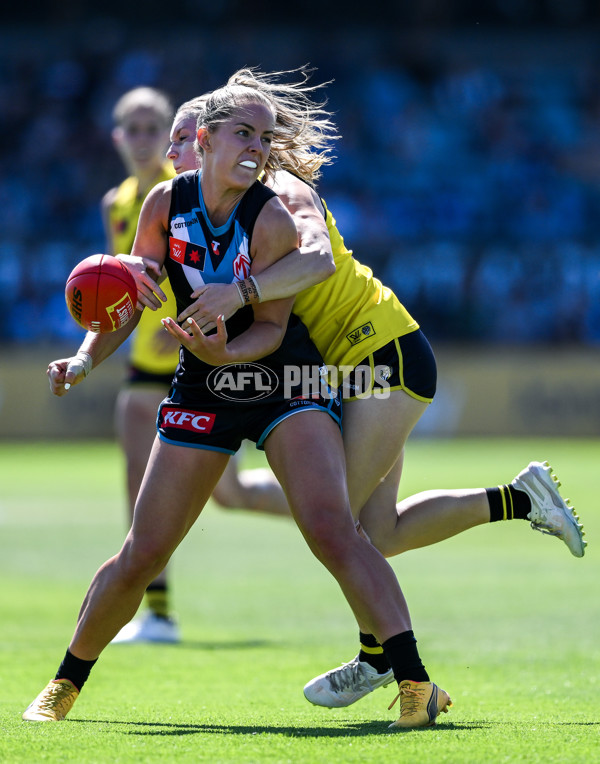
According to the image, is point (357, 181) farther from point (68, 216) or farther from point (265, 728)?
point (265, 728)

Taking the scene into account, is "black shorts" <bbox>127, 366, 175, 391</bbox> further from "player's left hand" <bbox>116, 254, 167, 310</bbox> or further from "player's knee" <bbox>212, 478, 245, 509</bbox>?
"player's left hand" <bbox>116, 254, 167, 310</bbox>

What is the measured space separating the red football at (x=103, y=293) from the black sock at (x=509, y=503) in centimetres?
189

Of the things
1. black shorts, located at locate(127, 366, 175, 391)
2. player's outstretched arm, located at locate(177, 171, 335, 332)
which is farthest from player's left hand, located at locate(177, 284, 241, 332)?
black shorts, located at locate(127, 366, 175, 391)

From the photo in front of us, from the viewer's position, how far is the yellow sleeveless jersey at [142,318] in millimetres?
7707

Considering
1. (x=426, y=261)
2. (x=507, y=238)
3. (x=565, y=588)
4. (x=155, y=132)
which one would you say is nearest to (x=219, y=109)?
(x=155, y=132)

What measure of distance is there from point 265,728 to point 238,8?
27001mm

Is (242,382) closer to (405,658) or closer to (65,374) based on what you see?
(65,374)

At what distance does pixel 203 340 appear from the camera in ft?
14.5

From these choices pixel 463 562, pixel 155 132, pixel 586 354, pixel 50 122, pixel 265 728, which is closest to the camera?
pixel 265 728

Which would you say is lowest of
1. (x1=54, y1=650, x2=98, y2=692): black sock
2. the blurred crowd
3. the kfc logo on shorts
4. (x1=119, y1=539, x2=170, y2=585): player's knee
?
(x1=54, y1=650, x2=98, y2=692): black sock

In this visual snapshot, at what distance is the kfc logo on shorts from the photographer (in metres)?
4.71

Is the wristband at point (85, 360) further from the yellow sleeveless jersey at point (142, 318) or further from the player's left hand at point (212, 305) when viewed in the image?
the yellow sleeveless jersey at point (142, 318)

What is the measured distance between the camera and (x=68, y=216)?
25.7 m

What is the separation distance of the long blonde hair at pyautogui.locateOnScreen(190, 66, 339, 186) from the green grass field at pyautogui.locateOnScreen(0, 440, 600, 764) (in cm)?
232
